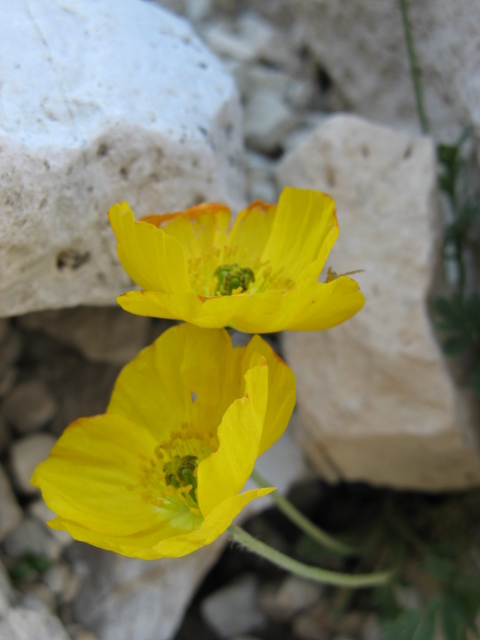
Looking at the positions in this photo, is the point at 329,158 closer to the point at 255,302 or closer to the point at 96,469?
the point at 255,302

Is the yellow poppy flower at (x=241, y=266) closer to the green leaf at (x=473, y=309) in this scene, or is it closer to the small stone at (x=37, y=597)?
the green leaf at (x=473, y=309)

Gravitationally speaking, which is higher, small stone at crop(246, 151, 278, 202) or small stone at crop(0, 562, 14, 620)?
small stone at crop(246, 151, 278, 202)

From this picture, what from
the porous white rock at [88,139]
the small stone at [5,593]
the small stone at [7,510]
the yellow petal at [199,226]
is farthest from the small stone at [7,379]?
the yellow petal at [199,226]

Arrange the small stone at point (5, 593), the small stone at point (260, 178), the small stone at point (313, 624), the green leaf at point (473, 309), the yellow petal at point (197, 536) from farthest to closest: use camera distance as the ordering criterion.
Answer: the small stone at point (260, 178), the small stone at point (313, 624), the green leaf at point (473, 309), the small stone at point (5, 593), the yellow petal at point (197, 536)

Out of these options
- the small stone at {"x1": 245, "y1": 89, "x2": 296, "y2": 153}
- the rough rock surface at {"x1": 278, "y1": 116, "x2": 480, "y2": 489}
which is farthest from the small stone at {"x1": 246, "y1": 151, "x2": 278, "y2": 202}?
the rough rock surface at {"x1": 278, "y1": 116, "x2": 480, "y2": 489}

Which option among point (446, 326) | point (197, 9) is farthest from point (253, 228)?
point (197, 9)

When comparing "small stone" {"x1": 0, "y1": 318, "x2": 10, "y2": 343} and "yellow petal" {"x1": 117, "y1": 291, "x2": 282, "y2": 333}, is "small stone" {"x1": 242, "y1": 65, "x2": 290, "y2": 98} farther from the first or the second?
"yellow petal" {"x1": 117, "y1": 291, "x2": 282, "y2": 333}

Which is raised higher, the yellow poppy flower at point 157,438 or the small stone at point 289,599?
the yellow poppy flower at point 157,438
